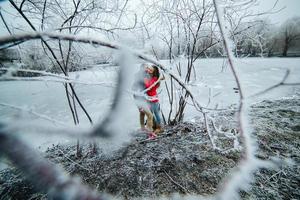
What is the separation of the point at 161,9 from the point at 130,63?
12.5ft

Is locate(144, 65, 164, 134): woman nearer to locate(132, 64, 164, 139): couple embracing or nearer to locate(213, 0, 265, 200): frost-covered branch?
locate(132, 64, 164, 139): couple embracing

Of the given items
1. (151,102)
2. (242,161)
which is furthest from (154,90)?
(242,161)

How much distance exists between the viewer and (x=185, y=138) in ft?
14.3

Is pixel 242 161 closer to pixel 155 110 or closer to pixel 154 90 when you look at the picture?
pixel 154 90

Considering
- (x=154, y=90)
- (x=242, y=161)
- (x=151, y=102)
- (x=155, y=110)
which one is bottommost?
(x=155, y=110)

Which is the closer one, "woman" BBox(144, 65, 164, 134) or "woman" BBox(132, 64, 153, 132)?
"woman" BBox(132, 64, 153, 132)

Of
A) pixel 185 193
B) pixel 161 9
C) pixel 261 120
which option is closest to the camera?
pixel 185 193

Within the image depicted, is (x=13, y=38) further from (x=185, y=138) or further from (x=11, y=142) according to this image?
(x=185, y=138)

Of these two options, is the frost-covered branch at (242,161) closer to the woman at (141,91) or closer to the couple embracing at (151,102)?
the woman at (141,91)

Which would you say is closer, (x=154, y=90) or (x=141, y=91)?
(x=141, y=91)

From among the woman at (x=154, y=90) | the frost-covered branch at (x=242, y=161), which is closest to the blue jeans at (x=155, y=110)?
the woman at (x=154, y=90)

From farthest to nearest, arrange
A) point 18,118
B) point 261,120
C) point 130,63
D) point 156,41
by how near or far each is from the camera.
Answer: point 261,120 → point 156,41 → point 18,118 → point 130,63

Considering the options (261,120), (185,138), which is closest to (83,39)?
(185,138)

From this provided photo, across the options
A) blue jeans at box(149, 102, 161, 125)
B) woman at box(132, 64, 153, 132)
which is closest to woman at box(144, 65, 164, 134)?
blue jeans at box(149, 102, 161, 125)
